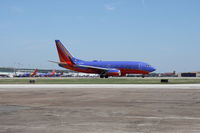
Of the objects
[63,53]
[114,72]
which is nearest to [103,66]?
[114,72]

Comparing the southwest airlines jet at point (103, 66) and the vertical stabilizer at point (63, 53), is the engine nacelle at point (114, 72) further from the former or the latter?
the vertical stabilizer at point (63, 53)

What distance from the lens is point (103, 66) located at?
269 feet

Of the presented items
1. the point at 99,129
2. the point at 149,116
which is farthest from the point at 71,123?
the point at 149,116

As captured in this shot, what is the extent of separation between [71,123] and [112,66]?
234ft

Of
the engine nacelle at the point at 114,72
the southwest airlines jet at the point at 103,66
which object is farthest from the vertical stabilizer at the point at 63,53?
the engine nacelle at the point at 114,72

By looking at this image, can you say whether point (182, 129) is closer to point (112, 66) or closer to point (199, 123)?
point (199, 123)

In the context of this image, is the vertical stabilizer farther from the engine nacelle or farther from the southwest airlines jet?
the engine nacelle

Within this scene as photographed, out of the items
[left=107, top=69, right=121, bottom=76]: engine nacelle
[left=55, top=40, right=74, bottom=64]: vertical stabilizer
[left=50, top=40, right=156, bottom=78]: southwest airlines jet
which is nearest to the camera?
[left=107, top=69, right=121, bottom=76]: engine nacelle

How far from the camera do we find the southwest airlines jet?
79.2 meters

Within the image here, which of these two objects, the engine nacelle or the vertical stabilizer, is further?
the vertical stabilizer

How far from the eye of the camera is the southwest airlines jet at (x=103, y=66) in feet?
260

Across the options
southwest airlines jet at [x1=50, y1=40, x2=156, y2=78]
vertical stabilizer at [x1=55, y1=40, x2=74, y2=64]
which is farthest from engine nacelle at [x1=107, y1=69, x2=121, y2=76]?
vertical stabilizer at [x1=55, y1=40, x2=74, y2=64]

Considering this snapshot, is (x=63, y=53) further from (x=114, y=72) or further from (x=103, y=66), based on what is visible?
(x=114, y=72)

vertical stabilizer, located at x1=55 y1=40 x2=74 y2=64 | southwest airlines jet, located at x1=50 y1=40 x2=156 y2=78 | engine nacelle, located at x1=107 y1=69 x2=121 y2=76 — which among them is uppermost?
vertical stabilizer, located at x1=55 y1=40 x2=74 y2=64
